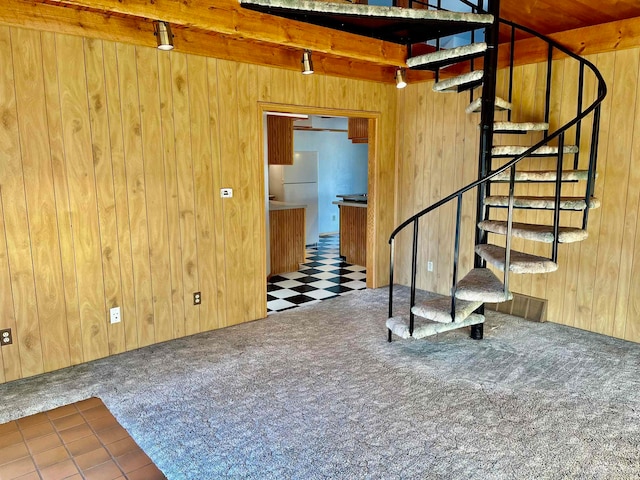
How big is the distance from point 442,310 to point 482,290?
1.18ft

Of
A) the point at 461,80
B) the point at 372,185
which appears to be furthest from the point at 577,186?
the point at 372,185

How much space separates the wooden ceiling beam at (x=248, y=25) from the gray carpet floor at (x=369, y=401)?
2388mm

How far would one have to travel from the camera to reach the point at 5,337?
10.4ft

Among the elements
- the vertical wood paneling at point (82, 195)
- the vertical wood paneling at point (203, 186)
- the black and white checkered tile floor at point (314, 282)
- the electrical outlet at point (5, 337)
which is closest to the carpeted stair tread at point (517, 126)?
the vertical wood paneling at point (203, 186)

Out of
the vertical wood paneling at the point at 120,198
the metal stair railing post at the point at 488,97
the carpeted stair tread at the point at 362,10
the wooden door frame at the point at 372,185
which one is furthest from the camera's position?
the wooden door frame at the point at 372,185

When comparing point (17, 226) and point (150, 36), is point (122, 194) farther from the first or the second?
point (150, 36)

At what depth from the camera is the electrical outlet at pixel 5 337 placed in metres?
3.15

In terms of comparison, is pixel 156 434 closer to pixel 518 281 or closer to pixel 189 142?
pixel 189 142

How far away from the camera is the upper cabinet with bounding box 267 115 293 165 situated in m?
6.55

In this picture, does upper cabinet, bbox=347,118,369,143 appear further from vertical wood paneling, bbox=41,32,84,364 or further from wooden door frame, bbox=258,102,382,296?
vertical wood paneling, bbox=41,32,84,364

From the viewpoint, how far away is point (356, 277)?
6.13 m

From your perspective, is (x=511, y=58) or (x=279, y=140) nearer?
(x=511, y=58)

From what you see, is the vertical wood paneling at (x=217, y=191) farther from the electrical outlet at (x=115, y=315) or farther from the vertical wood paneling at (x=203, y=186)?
the electrical outlet at (x=115, y=315)

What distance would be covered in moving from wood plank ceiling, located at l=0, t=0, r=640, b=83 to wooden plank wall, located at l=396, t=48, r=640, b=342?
358 mm
